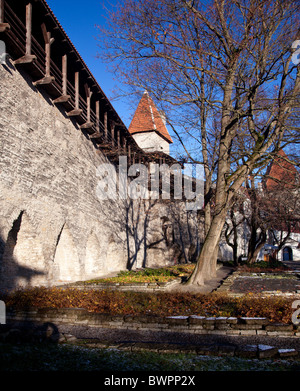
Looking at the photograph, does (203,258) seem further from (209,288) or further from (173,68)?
(173,68)

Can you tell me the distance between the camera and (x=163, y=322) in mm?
5844

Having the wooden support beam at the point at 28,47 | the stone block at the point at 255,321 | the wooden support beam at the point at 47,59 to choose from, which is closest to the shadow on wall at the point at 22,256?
the wooden support beam at the point at 47,59

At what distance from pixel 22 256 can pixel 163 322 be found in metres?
6.11

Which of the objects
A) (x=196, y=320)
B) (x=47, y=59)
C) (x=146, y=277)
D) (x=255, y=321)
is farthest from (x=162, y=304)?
(x=47, y=59)

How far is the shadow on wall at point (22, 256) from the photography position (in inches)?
385

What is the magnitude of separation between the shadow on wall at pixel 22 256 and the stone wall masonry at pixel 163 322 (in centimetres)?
320

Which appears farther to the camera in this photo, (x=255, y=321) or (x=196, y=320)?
(x=196, y=320)

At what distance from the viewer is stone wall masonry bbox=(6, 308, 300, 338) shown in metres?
5.31

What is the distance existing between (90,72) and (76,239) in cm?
708

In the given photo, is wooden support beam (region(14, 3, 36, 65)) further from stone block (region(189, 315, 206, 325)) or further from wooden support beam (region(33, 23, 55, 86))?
stone block (region(189, 315, 206, 325))

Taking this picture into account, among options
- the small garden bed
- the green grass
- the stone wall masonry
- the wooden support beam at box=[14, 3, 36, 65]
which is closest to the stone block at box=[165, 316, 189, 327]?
the stone wall masonry

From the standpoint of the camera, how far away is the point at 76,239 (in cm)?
1319

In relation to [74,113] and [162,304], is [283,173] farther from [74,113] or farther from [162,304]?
[162,304]

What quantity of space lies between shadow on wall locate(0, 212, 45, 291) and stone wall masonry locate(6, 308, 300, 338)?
3.20 metres
